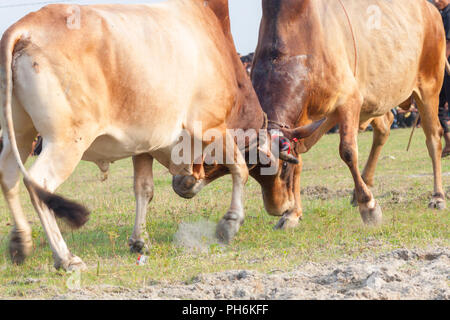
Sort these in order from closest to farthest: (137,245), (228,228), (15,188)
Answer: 1. (15,188)
2. (137,245)
3. (228,228)

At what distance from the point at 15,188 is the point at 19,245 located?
1.24 feet

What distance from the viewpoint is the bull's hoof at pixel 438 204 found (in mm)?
7135

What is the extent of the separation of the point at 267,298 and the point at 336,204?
4.03 metres

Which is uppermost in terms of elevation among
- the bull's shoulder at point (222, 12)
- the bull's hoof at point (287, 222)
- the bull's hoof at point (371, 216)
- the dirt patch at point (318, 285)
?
the bull's shoulder at point (222, 12)

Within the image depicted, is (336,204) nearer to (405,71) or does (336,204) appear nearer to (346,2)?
(405,71)

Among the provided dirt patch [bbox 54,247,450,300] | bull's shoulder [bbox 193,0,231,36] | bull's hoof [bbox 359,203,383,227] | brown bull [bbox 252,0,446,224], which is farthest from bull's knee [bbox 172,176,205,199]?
dirt patch [bbox 54,247,450,300]

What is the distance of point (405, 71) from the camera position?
734 cm

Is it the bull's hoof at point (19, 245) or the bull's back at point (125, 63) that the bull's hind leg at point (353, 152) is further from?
the bull's hoof at point (19, 245)

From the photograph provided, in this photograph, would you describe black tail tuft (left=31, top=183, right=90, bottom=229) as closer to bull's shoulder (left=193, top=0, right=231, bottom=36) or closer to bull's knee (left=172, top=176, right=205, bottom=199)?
bull's knee (left=172, top=176, right=205, bottom=199)

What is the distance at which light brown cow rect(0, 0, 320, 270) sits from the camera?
4.36 meters

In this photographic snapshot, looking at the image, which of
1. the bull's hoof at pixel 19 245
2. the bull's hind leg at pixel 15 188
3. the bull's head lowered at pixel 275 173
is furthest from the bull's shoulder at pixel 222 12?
the bull's hoof at pixel 19 245

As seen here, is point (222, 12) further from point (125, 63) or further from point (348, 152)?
point (125, 63)

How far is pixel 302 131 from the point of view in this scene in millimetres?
6066

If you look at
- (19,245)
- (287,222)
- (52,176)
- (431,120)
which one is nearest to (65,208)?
(52,176)
